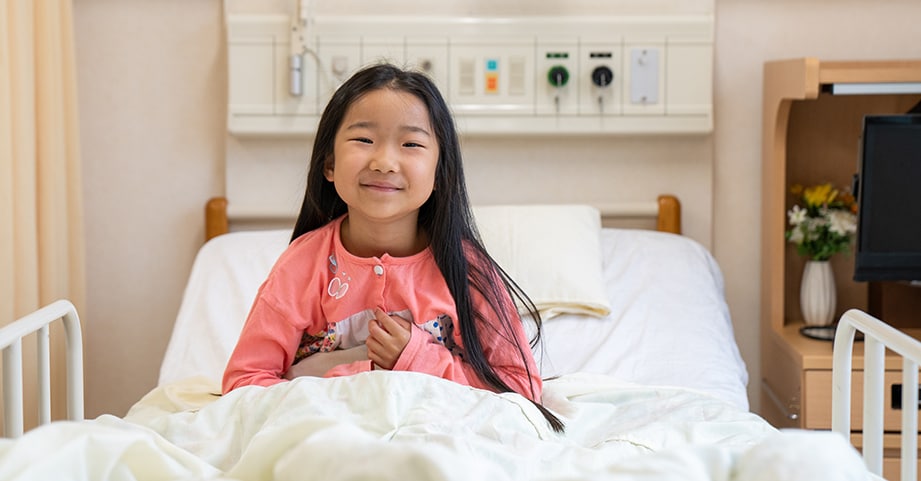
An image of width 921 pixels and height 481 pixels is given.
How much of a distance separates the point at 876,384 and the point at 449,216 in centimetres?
67

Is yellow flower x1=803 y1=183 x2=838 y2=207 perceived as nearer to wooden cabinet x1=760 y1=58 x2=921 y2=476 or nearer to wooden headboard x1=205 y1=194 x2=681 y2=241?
wooden cabinet x1=760 y1=58 x2=921 y2=476

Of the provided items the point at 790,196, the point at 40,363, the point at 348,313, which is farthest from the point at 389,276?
the point at 790,196

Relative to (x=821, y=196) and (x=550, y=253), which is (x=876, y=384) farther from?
(x=821, y=196)

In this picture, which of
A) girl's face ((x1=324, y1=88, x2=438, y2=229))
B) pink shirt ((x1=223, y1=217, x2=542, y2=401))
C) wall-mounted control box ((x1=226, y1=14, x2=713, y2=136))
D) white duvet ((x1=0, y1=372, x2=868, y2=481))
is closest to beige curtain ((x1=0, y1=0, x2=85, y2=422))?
wall-mounted control box ((x1=226, y1=14, x2=713, y2=136))

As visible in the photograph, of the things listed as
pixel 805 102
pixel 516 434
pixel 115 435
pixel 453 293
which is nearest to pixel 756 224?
pixel 805 102

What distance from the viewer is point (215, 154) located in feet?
9.06

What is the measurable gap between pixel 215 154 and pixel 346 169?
50.5 inches

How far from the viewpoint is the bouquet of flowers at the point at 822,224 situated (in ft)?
8.37

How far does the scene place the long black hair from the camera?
1618 mm

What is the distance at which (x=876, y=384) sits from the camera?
143cm

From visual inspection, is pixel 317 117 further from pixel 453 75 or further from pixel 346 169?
pixel 346 169

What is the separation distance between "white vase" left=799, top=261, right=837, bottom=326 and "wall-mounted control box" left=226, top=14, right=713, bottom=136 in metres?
0.45

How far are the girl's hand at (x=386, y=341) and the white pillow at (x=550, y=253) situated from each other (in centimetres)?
75

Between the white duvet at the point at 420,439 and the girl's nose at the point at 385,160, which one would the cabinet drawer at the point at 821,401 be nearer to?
the white duvet at the point at 420,439
